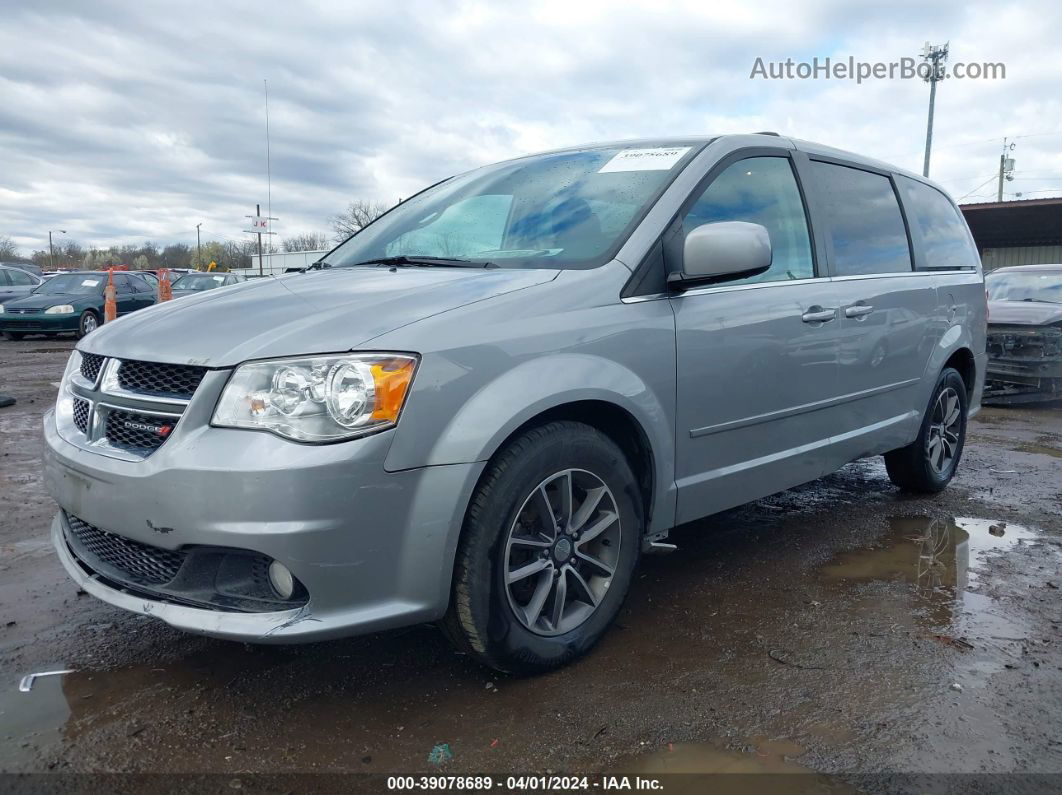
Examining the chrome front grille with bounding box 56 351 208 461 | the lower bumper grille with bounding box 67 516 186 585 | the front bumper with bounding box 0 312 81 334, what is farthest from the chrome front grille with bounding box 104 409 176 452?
the front bumper with bounding box 0 312 81 334

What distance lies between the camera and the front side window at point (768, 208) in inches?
127

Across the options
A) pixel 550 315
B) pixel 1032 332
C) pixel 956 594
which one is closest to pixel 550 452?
pixel 550 315

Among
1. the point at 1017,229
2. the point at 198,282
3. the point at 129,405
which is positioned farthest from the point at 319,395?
the point at 1017,229

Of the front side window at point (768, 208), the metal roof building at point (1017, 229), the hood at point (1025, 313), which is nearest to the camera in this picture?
the front side window at point (768, 208)

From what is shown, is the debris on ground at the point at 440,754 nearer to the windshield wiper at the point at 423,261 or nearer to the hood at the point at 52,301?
the windshield wiper at the point at 423,261

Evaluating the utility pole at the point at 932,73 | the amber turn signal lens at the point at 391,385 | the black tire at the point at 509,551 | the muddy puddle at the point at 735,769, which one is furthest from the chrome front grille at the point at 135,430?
the utility pole at the point at 932,73

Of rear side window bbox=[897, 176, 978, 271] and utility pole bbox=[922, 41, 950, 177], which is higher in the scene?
utility pole bbox=[922, 41, 950, 177]

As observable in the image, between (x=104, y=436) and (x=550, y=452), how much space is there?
4.35 ft

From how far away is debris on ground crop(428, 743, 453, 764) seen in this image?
85.6 inches

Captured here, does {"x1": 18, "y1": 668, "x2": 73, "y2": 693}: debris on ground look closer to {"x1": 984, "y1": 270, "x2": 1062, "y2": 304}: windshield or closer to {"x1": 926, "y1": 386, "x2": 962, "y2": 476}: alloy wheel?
{"x1": 926, "y1": 386, "x2": 962, "y2": 476}: alloy wheel

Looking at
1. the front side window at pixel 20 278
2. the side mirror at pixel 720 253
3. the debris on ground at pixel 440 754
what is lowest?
the debris on ground at pixel 440 754

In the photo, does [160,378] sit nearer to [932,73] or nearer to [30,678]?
[30,678]

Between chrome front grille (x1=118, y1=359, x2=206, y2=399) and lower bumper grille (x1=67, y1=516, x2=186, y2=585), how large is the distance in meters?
0.43

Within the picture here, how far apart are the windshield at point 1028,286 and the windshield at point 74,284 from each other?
595 inches
